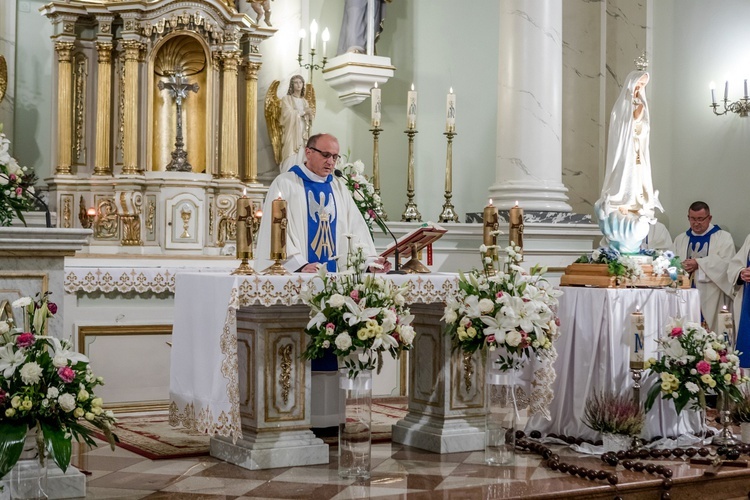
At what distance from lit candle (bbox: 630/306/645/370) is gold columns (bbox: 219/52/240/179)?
388 centimetres

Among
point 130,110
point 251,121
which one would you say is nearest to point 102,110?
point 130,110

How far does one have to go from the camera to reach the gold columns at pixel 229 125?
9148 mm

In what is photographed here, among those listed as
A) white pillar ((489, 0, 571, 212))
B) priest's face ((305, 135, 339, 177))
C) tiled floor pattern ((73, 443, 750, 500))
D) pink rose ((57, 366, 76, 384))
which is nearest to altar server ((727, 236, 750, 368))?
white pillar ((489, 0, 571, 212))

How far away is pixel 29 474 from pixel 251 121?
16.5 feet

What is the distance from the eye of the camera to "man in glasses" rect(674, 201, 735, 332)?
9555 mm

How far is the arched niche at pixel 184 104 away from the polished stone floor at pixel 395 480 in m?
3.38

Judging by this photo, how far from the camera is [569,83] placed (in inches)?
455

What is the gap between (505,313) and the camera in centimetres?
584

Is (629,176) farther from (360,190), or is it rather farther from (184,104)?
(184,104)

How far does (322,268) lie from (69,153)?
3940mm

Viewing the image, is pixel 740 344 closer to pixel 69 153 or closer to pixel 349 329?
pixel 349 329

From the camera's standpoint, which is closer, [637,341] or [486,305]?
[486,305]

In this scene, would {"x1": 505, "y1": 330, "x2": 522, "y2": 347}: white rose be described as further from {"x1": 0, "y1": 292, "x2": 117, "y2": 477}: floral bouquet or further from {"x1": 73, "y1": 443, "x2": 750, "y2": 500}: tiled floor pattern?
{"x1": 0, "y1": 292, "x2": 117, "y2": 477}: floral bouquet

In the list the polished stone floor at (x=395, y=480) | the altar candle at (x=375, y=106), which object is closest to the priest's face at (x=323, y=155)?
the polished stone floor at (x=395, y=480)
